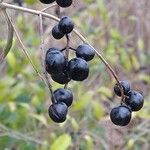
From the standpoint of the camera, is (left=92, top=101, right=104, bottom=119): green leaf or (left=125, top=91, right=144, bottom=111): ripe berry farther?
(left=92, top=101, right=104, bottom=119): green leaf

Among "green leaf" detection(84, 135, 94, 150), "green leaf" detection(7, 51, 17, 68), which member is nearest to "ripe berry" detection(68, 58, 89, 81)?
"green leaf" detection(84, 135, 94, 150)

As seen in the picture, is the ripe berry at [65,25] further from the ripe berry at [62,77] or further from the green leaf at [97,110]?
the green leaf at [97,110]

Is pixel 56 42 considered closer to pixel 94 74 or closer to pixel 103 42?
pixel 94 74

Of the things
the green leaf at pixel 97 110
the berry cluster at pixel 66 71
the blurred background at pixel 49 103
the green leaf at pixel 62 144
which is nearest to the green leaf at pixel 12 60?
the blurred background at pixel 49 103

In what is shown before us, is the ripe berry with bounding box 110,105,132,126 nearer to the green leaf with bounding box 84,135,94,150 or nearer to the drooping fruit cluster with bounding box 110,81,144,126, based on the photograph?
the drooping fruit cluster with bounding box 110,81,144,126

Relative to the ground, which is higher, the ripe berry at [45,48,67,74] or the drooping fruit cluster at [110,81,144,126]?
the ripe berry at [45,48,67,74]

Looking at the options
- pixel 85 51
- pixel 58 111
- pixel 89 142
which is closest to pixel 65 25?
pixel 85 51
